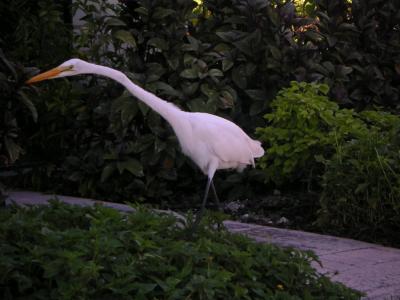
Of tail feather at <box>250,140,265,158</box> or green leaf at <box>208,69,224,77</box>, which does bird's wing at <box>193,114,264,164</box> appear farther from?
green leaf at <box>208,69,224,77</box>

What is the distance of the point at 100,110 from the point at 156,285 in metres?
4.21

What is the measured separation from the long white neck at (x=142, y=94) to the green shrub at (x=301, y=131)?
6.45 feet

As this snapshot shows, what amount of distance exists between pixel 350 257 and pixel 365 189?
861 millimetres

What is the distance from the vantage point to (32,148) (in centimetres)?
840

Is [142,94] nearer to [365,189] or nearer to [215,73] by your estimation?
[365,189]

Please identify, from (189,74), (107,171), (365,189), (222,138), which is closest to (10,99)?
(222,138)

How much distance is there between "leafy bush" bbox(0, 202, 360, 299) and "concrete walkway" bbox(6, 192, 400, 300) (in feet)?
1.69

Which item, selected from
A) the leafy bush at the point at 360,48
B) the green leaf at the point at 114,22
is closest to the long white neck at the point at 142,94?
the green leaf at the point at 114,22

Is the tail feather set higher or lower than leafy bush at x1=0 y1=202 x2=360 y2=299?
higher

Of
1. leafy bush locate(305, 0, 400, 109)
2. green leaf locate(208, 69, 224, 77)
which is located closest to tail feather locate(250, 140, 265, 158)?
green leaf locate(208, 69, 224, 77)

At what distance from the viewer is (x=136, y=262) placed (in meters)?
3.89

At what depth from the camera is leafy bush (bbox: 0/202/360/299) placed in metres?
3.69

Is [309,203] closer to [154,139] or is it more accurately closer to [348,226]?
[348,226]

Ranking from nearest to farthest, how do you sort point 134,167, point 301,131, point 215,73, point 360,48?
point 301,131 → point 134,167 → point 215,73 → point 360,48
